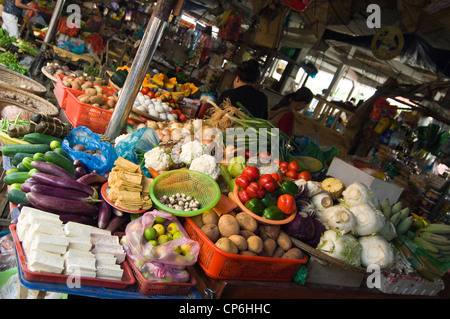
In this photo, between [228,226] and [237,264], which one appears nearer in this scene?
[237,264]

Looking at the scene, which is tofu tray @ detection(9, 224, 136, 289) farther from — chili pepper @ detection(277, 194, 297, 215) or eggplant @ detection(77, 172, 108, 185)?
chili pepper @ detection(277, 194, 297, 215)

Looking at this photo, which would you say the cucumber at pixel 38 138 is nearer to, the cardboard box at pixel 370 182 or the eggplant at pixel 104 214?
the eggplant at pixel 104 214

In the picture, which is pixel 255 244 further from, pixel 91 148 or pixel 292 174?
pixel 91 148

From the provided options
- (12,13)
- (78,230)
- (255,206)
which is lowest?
(78,230)

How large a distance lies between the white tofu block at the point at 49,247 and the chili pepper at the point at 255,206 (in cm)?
130

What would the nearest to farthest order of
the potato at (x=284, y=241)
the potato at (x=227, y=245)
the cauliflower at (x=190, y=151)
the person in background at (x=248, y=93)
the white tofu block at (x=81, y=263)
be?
the white tofu block at (x=81, y=263) < the potato at (x=227, y=245) < the potato at (x=284, y=241) < the cauliflower at (x=190, y=151) < the person in background at (x=248, y=93)

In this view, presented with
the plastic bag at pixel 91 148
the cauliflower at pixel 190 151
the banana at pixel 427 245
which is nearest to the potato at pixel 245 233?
the cauliflower at pixel 190 151

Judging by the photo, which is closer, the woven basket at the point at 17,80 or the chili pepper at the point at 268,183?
the chili pepper at the point at 268,183

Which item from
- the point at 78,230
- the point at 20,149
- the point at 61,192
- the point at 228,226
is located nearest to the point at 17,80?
the point at 20,149

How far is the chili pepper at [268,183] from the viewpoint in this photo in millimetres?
2564

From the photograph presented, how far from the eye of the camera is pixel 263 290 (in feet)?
7.33

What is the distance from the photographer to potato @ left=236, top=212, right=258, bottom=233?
2.35m

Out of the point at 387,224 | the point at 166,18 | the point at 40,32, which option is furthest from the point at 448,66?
the point at 40,32

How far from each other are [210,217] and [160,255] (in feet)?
1.62
